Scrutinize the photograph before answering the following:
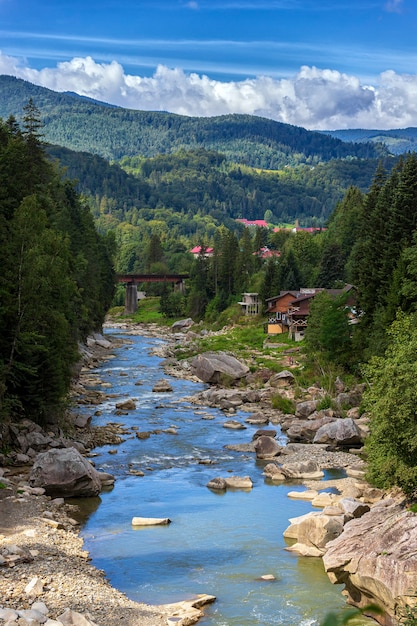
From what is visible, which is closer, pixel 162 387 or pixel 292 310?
pixel 162 387

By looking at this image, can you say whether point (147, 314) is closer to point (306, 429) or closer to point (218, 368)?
point (218, 368)

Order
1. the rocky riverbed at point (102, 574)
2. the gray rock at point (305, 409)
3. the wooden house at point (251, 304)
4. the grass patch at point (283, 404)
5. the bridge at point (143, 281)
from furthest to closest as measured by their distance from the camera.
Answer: the bridge at point (143, 281) < the wooden house at point (251, 304) < the grass patch at point (283, 404) < the gray rock at point (305, 409) < the rocky riverbed at point (102, 574)

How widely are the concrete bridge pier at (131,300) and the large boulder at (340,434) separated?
11412 cm

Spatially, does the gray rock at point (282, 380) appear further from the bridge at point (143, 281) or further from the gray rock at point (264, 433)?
the bridge at point (143, 281)

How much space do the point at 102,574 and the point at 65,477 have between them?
9.79m

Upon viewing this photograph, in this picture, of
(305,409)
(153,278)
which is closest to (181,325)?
(153,278)

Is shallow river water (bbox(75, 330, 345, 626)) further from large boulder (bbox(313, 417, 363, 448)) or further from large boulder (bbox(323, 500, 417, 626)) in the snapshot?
large boulder (bbox(313, 417, 363, 448))

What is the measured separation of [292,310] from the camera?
9481cm

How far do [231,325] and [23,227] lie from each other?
72.9m

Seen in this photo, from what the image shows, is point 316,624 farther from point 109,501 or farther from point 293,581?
point 109,501

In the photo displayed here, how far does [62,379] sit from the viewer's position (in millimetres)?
47750

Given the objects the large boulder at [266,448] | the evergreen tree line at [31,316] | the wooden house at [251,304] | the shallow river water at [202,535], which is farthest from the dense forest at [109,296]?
the large boulder at [266,448]

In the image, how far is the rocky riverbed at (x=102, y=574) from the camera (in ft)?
76.7

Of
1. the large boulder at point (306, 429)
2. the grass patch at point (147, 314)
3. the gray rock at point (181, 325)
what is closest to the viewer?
the large boulder at point (306, 429)
